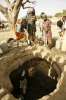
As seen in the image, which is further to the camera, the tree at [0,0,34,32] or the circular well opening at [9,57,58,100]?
the tree at [0,0,34,32]

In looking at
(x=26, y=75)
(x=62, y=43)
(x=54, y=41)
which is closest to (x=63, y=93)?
(x=26, y=75)

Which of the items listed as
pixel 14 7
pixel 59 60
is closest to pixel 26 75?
pixel 59 60

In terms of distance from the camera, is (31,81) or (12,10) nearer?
(31,81)

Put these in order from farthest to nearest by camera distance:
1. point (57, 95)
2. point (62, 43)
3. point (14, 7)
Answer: point (14, 7) → point (62, 43) → point (57, 95)

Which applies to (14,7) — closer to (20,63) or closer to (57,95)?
(20,63)

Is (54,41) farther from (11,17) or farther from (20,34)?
(11,17)

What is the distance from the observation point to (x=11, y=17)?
59.7ft

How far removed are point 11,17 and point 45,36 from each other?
276 inches

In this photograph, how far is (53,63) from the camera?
7.32 meters

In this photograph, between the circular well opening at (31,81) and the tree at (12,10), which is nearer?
the circular well opening at (31,81)

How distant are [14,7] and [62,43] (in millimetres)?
7556

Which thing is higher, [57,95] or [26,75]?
[26,75]

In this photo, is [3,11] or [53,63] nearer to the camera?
[53,63]

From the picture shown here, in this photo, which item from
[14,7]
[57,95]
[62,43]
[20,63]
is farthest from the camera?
[14,7]
